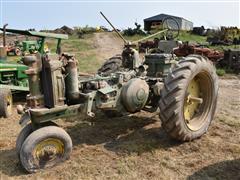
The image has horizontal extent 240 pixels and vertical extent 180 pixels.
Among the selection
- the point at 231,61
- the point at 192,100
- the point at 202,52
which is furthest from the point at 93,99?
the point at 202,52

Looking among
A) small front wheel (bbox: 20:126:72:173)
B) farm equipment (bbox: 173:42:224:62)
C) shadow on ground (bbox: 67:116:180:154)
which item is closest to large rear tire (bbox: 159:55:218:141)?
shadow on ground (bbox: 67:116:180:154)

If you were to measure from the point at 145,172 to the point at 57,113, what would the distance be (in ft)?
4.50

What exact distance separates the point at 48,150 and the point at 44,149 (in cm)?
7

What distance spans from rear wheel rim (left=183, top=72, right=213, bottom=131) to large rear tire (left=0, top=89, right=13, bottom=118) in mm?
3727

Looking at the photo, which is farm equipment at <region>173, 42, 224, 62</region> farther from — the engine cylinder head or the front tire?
the front tire

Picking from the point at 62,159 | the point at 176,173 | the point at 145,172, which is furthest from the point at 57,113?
the point at 176,173

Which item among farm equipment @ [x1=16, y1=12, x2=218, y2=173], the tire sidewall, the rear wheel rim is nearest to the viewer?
farm equipment @ [x1=16, y1=12, x2=218, y2=173]

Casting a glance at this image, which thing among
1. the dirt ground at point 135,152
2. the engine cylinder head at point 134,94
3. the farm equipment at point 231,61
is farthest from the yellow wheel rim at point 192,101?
the farm equipment at point 231,61

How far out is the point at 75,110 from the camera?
4.83m

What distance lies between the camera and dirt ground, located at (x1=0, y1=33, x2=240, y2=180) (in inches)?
168

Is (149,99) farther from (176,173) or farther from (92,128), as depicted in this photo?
(176,173)

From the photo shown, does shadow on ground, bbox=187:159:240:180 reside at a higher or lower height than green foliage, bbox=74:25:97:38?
lower

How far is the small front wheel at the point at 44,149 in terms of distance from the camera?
4260 millimetres

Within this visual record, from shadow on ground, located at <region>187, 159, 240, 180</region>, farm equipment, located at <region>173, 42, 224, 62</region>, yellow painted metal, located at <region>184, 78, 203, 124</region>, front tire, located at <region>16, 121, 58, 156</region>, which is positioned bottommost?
shadow on ground, located at <region>187, 159, 240, 180</region>
